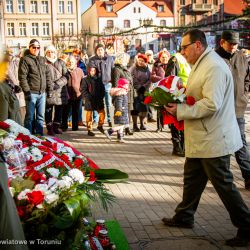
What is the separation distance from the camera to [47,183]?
10.0 feet

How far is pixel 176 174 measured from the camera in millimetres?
6652

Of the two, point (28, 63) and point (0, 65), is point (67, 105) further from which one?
point (0, 65)

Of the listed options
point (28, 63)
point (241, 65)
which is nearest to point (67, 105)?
point (28, 63)

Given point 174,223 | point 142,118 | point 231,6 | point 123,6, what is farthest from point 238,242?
point 231,6

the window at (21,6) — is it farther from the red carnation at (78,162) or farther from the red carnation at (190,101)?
the red carnation at (78,162)

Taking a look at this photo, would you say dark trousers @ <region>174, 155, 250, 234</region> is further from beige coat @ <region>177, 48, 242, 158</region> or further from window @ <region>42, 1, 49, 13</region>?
window @ <region>42, 1, 49, 13</region>

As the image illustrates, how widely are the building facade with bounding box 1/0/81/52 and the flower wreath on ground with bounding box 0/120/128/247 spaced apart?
71469 mm

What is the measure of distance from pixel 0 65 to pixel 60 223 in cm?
117

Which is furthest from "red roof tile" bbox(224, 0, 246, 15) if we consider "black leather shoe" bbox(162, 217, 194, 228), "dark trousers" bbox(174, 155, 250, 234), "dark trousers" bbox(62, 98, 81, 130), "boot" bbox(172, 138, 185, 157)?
"dark trousers" bbox(174, 155, 250, 234)

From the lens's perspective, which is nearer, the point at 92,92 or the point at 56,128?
the point at 92,92

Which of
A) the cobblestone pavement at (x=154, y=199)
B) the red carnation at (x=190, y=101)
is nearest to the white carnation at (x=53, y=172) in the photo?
the cobblestone pavement at (x=154, y=199)

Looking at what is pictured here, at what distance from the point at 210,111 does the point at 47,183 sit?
1.66 meters

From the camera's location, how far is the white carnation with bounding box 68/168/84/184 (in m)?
3.17

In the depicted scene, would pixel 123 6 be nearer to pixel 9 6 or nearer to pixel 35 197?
pixel 9 6
